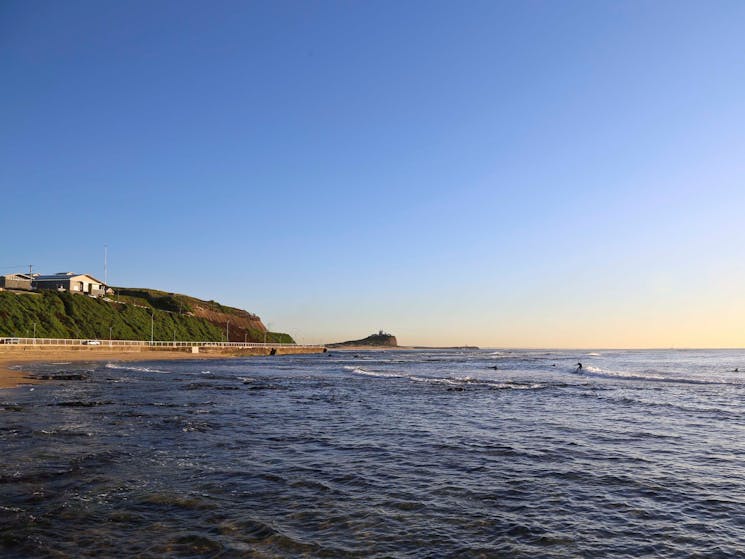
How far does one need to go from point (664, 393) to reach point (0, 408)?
35.9 m

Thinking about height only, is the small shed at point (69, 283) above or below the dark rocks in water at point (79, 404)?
above

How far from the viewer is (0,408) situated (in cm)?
2106

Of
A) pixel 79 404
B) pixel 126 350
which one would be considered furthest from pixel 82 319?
pixel 79 404

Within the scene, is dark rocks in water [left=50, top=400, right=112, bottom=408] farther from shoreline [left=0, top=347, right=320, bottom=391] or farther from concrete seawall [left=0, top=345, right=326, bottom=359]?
concrete seawall [left=0, top=345, right=326, bottom=359]

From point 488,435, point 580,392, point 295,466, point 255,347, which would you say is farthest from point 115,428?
point 255,347

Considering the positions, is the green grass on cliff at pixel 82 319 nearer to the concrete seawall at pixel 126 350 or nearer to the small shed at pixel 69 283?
the small shed at pixel 69 283

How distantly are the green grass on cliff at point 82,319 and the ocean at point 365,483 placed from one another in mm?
75208

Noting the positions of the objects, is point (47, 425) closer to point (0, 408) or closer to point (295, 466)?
point (0, 408)

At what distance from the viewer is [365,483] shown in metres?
11.1

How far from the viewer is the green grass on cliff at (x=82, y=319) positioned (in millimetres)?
85750

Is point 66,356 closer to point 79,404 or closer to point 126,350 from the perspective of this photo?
point 126,350

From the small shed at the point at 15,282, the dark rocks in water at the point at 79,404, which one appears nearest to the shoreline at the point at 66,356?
the dark rocks in water at the point at 79,404

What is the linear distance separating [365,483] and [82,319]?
10468 cm

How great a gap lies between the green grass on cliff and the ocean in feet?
247
